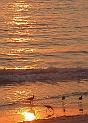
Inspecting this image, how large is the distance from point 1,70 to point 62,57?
4.04 meters

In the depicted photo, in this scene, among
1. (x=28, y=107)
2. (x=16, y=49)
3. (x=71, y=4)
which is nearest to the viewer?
(x=28, y=107)

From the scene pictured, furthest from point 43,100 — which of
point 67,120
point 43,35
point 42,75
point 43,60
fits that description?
point 43,35

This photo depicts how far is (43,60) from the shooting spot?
934 inches

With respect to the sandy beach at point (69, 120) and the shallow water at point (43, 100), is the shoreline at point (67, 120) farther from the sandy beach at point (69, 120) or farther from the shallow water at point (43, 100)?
the shallow water at point (43, 100)

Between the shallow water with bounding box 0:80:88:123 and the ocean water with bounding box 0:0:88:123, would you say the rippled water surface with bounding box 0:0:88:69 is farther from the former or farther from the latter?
the shallow water with bounding box 0:80:88:123

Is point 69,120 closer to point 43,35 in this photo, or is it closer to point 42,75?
point 42,75

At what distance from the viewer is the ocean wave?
1986 cm

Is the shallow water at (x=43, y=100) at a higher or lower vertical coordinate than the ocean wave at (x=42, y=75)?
lower

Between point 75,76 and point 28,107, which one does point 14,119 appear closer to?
point 28,107

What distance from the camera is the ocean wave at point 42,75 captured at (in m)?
19.9

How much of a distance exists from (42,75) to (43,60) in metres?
2.90

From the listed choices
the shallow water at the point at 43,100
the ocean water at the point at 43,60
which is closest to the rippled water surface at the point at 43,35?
the ocean water at the point at 43,60

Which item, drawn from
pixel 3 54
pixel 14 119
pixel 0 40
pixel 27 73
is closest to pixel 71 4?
A: pixel 0 40

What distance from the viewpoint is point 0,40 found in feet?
95.3
